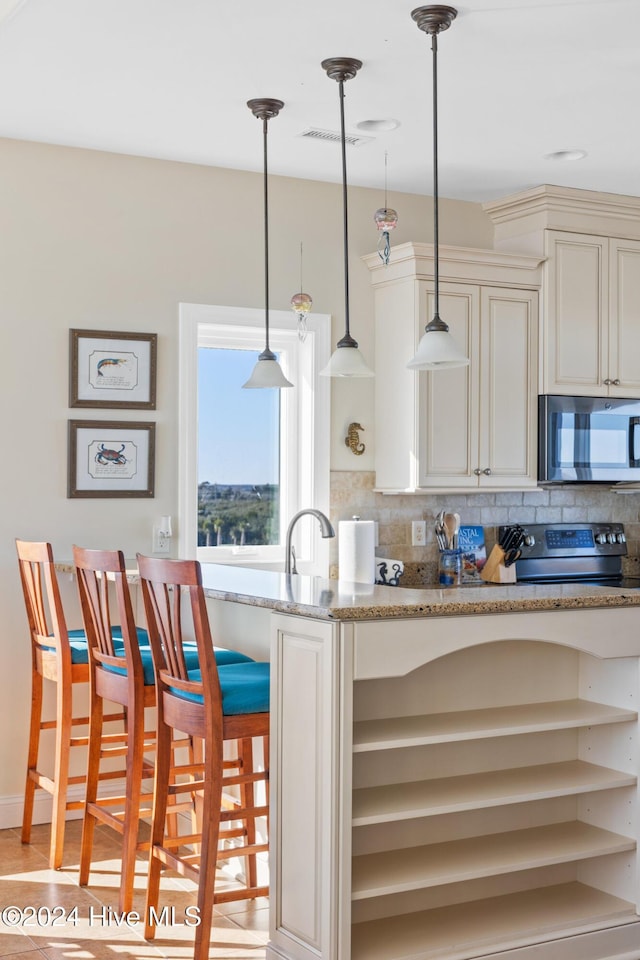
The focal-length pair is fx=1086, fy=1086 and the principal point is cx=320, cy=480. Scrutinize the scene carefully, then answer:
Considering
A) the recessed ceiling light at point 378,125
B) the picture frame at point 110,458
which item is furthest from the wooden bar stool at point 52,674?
the recessed ceiling light at point 378,125

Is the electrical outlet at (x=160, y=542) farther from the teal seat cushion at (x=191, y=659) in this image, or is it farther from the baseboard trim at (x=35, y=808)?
the baseboard trim at (x=35, y=808)

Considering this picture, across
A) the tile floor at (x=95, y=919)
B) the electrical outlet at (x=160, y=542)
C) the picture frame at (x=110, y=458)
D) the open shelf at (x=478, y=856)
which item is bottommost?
the tile floor at (x=95, y=919)

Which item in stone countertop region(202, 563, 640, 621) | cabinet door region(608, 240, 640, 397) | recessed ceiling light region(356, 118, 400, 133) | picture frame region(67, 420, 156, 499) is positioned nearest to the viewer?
stone countertop region(202, 563, 640, 621)

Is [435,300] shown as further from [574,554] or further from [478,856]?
[574,554]

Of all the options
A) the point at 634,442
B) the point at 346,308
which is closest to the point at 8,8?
the point at 346,308

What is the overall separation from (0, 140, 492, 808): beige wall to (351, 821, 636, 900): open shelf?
2.00 meters

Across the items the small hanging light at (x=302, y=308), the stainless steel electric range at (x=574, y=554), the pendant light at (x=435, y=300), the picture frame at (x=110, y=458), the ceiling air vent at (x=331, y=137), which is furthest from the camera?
the stainless steel electric range at (x=574, y=554)

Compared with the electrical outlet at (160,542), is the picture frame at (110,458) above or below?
above

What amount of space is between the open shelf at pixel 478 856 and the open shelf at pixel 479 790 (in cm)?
15

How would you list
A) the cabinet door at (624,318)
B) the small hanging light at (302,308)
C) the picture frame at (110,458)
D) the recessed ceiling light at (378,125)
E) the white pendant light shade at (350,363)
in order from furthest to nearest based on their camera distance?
the cabinet door at (624,318)
the small hanging light at (302,308)
the picture frame at (110,458)
the recessed ceiling light at (378,125)
the white pendant light shade at (350,363)

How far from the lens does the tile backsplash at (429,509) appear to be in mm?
4883

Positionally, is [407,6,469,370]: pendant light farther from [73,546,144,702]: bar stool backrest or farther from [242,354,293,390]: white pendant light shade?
[73,546,144,702]: bar stool backrest

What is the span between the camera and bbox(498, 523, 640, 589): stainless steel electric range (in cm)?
515

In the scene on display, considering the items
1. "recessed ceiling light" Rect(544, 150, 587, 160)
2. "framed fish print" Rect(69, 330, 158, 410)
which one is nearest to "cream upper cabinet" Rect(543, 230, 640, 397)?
"recessed ceiling light" Rect(544, 150, 587, 160)
